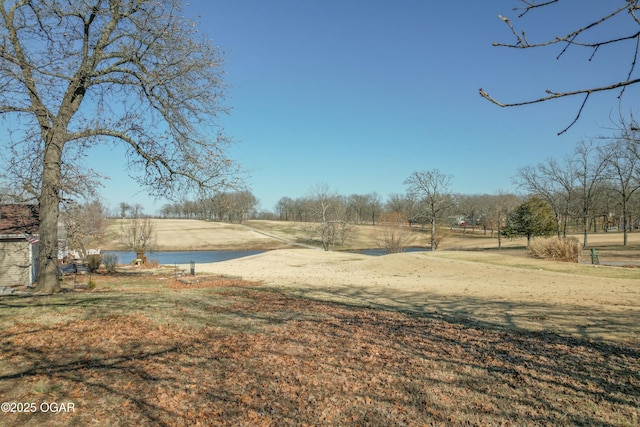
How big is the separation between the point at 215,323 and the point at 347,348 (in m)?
2.98

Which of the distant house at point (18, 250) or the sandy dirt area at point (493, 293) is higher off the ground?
the distant house at point (18, 250)

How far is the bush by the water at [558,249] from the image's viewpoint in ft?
76.7

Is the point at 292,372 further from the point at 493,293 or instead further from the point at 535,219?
the point at 535,219

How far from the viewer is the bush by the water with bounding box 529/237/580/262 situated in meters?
23.4

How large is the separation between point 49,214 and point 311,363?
8048 millimetres

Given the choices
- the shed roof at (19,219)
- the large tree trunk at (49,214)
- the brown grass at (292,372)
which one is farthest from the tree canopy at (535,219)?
the large tree trunk at (49,214)

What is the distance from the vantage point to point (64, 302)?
26.8 ft

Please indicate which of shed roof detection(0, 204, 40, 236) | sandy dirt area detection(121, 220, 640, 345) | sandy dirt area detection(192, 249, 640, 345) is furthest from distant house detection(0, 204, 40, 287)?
sandy dirt area detection(192, 249, 640, 345)

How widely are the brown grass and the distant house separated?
33.5ft

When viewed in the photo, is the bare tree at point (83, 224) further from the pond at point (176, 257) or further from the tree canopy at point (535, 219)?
the tree canopy at point (535, 219)

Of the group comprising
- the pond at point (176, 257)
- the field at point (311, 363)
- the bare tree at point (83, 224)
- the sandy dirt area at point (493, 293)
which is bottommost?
Answer: the pond at point (176, 257)

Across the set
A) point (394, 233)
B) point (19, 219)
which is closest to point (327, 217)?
point (394, 233)

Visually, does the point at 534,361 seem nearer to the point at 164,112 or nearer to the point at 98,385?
the point at 98,385

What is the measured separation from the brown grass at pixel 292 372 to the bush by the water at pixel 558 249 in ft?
63.8
